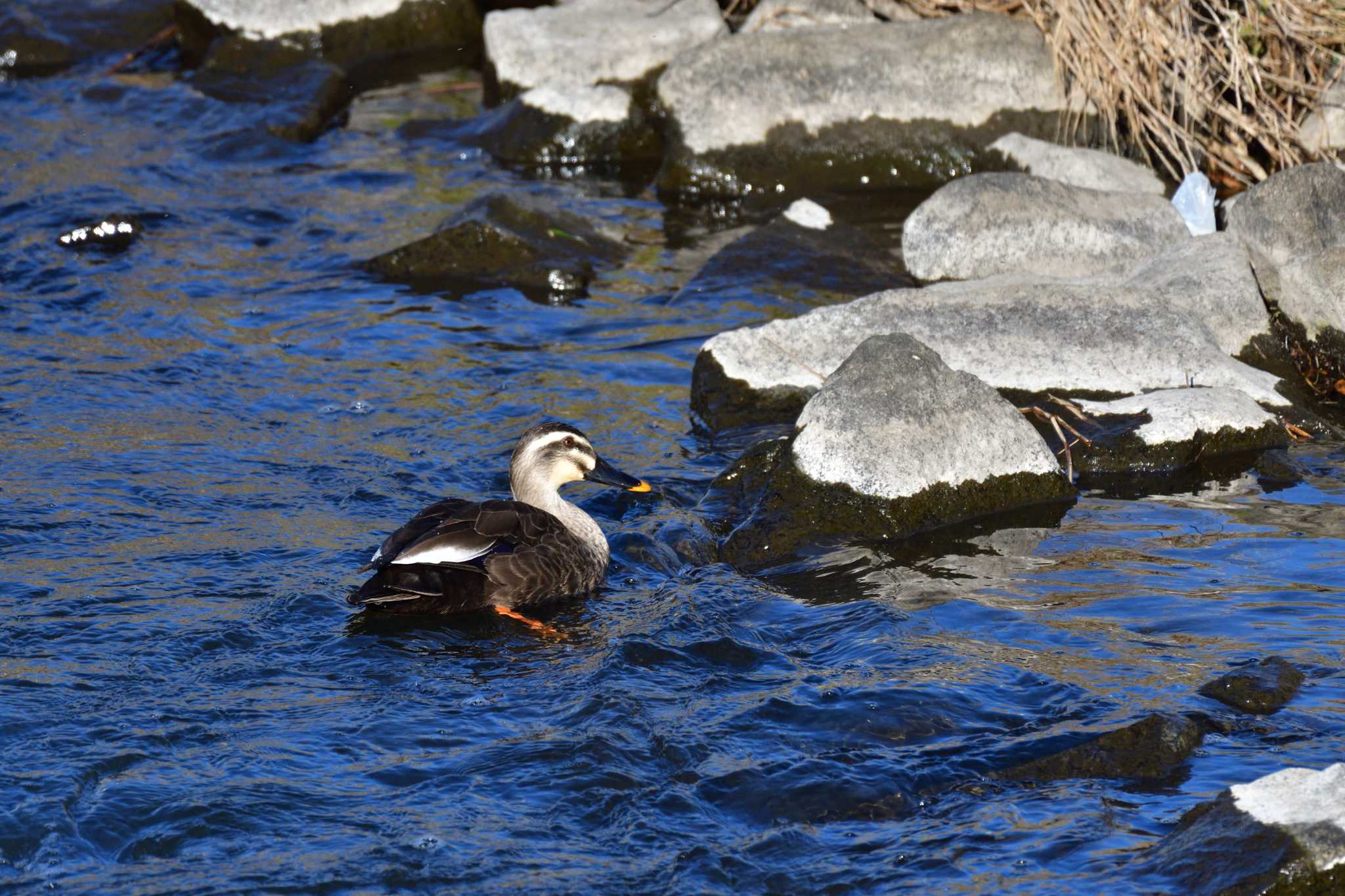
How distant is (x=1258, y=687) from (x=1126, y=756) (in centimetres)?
74

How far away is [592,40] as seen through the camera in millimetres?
13758

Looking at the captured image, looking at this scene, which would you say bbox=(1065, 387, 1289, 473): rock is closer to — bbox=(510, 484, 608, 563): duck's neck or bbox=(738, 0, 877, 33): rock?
bbox=(510, 484, 608, 563): duck's neck

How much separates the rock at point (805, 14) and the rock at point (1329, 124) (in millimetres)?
3905

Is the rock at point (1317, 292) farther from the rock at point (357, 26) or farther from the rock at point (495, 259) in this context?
the rock at point (357, 26)

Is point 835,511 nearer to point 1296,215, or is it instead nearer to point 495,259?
point 1296,215

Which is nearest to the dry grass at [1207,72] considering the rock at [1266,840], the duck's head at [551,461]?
the duck's head at [551,461]

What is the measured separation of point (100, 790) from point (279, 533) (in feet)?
7.98

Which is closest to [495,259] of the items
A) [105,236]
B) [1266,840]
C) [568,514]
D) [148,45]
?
[105,236]

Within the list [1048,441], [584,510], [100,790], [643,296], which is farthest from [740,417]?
[100,790]

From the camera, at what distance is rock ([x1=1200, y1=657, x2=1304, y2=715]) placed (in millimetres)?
5598

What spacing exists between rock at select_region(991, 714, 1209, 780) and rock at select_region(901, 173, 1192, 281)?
505 centimetres

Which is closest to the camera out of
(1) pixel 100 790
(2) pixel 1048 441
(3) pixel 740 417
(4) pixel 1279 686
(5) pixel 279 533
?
(1) pixel 100 790

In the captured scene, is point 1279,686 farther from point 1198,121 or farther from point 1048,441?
point 1198,121

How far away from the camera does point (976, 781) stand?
5.21 meters
